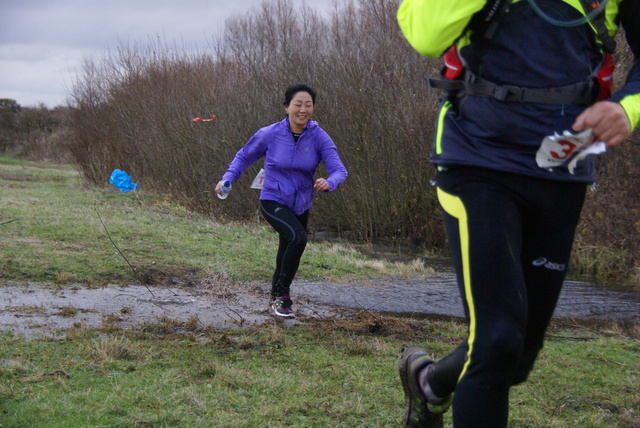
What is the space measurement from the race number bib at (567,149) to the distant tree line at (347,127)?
8567 millimetres

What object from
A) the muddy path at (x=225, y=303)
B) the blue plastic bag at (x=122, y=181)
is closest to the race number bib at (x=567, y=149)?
the muddy path at (x=225, y=303)

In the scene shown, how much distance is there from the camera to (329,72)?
630 inches

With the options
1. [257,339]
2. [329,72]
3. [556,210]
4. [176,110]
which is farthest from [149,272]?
[176,110]

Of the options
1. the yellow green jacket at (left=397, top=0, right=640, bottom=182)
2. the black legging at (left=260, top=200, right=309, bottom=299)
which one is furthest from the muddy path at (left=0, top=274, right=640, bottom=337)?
the yellow green jacket at (left=397, top=0, right=640, bottom=182)

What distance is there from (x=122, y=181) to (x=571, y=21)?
20.9 metres

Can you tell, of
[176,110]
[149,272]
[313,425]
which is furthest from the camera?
[176,110]

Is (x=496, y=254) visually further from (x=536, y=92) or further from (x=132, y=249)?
(x=132, y=249)

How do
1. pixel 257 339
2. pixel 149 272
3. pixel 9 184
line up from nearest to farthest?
pixel 257 339 < pixel 149 272 < pixel 9 184

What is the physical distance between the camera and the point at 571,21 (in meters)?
2.37

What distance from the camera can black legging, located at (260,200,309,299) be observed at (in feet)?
21.2

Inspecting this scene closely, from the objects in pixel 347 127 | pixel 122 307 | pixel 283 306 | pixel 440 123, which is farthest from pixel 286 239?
pixel 347 127

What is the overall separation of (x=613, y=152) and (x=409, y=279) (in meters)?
3.72

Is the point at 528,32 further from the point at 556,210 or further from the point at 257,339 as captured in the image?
the point at 257,339

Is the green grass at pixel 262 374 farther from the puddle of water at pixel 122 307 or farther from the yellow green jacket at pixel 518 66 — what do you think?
the yellow green jacket at pixel 518 66
